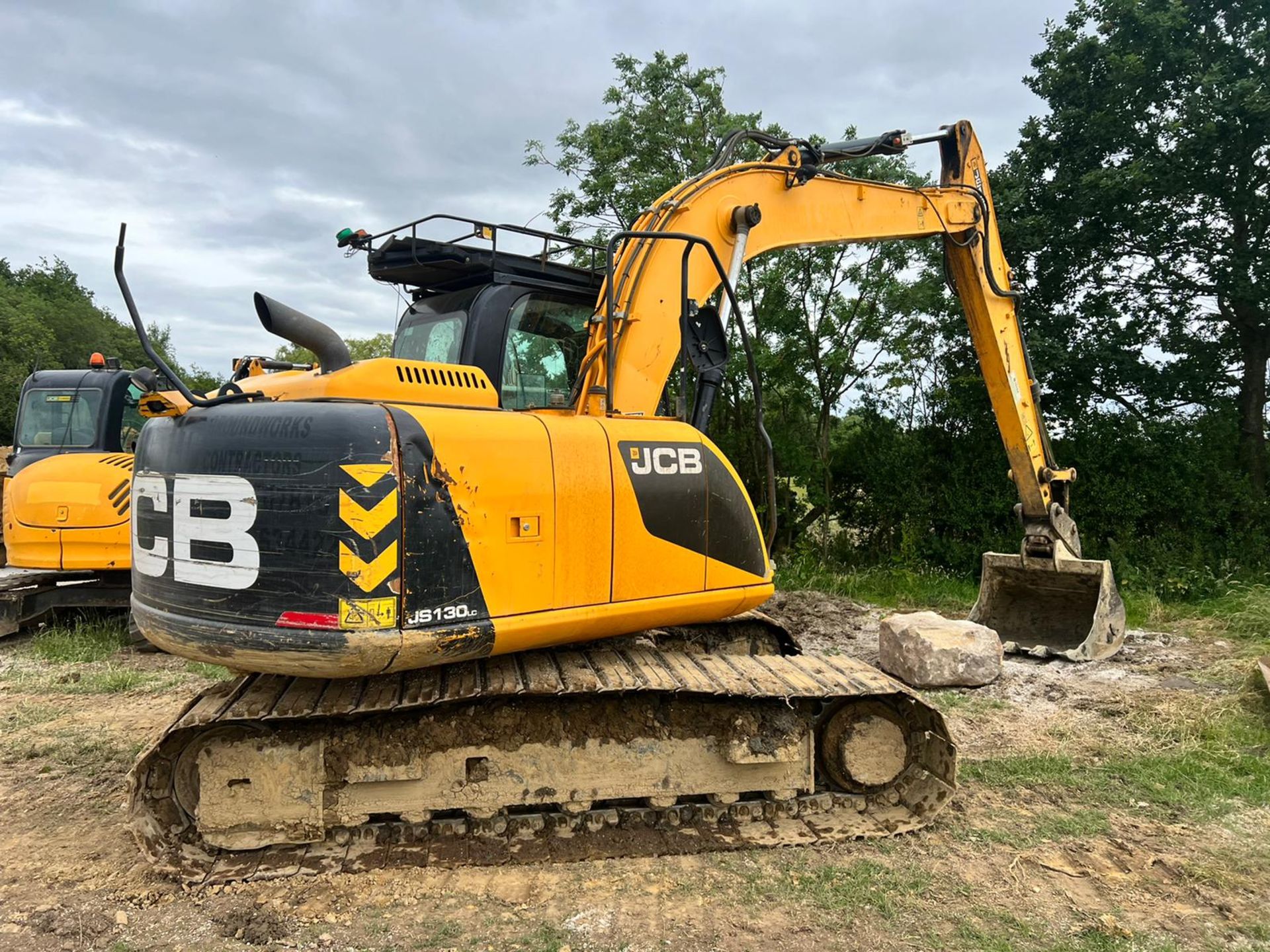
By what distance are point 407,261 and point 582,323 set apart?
105 cm

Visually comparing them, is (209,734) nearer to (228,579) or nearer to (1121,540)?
(228,579)

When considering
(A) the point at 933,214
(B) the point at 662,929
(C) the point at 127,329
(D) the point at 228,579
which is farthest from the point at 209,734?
(C) the point at 127,329

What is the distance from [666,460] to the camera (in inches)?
159

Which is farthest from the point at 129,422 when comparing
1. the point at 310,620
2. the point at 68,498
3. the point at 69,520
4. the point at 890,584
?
the point at 890,584

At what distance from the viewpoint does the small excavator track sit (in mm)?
3545

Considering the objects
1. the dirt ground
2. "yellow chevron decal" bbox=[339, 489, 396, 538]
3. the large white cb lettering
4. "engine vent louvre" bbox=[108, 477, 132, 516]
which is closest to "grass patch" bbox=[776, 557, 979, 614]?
the dirt ground

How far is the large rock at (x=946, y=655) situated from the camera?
643cm

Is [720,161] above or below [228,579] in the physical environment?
above

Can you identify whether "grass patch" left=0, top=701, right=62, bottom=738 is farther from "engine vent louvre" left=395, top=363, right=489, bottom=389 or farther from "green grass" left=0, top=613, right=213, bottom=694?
"engine vent louvre" left=395, top=363, right=489, bottom=389

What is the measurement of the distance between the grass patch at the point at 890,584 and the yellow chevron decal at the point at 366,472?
7.73 metres

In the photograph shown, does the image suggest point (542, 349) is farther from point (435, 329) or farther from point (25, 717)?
point (25, 717)

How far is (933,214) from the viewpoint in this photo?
6363 millimetres

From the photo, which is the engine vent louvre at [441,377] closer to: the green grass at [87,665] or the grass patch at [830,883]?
the grass patch at [830,883]

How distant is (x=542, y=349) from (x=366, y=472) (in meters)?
1.71
